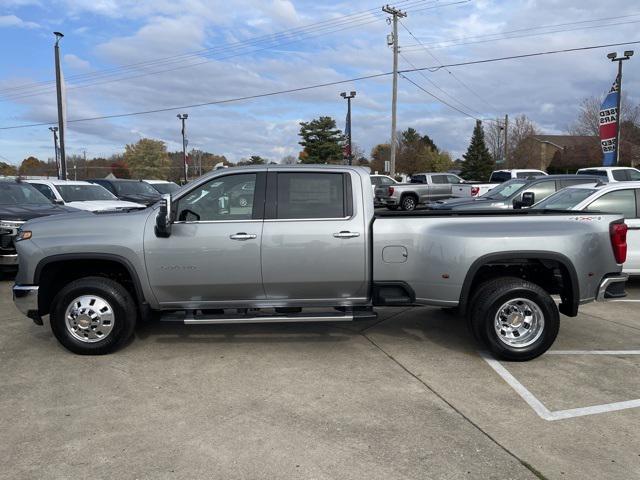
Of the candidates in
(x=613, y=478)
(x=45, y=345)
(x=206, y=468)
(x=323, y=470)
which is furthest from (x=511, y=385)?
(x=45, y=345)

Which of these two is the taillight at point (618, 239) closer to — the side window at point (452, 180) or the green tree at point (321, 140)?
the side window at point (452, 180)

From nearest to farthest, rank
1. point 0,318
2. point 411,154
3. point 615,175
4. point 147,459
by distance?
point 147,459, point 0,318, point 615,175, point 411,154

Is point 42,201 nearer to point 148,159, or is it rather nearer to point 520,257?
point 520,257

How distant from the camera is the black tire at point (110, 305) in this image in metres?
5.00

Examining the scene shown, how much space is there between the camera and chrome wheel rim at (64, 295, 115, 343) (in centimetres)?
504

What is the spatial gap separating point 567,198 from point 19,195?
1039cm

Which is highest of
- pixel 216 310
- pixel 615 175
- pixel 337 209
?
pixel 615 175

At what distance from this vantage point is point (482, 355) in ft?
17.2

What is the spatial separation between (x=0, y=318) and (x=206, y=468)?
15.9 feet

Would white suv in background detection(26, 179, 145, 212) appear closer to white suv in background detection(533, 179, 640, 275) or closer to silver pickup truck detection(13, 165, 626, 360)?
silver pickup truck detection(13, 165, 626, 360)

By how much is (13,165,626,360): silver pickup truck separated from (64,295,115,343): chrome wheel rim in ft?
0.04

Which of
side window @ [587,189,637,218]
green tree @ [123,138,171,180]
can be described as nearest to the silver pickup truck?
side window @ [587,189,637,218]

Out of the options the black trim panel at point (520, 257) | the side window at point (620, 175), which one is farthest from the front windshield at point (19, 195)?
the side window at point (620, 175)

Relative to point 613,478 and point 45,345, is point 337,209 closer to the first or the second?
point 613,478
